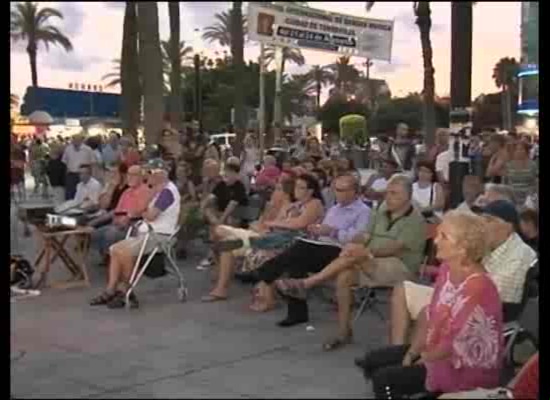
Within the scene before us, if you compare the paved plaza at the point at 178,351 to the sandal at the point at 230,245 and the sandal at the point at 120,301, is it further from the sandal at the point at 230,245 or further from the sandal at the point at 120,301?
the sandal at the point at 230,245

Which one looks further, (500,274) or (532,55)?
(500,274)

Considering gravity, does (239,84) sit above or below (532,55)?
above

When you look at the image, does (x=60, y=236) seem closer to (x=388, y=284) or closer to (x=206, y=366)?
(x=206, y=366)

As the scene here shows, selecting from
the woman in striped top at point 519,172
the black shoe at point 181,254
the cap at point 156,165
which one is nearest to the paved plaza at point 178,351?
the cap at point 156,165

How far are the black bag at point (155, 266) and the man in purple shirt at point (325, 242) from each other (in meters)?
1.37

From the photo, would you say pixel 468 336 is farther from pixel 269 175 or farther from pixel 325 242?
pixel 269 175

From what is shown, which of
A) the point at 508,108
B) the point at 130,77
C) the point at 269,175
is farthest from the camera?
the point at 508,108

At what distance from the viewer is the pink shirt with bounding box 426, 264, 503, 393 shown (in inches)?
123

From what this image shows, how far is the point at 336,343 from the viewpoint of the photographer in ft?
17.0

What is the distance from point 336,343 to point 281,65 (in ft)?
7.42

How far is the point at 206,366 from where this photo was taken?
4.89 metres

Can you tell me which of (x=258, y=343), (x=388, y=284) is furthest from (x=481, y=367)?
(x=258, y=343)

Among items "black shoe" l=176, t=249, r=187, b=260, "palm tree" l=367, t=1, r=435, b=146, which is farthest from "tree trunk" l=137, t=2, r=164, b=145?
"palm tree" l=367, t=1, r=435, b=146

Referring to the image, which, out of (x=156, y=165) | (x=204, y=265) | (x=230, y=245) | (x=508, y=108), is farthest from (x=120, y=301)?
(x=508, y=108)
